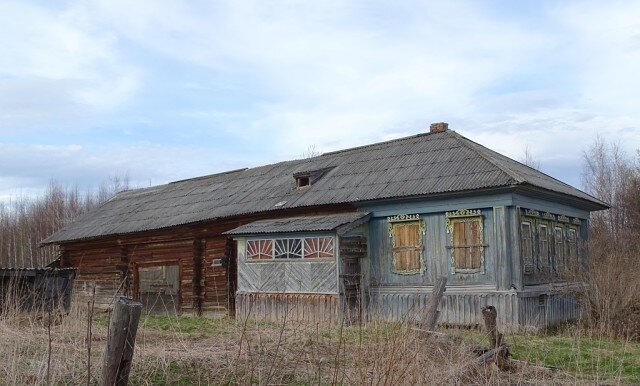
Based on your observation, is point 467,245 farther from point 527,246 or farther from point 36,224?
point 36,224

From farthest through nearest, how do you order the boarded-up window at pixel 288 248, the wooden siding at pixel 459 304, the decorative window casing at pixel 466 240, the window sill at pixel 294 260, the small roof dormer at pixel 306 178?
the small roof dormer at pixel 306 178 < the boarded-up window at pixel 288 248 < the window sill at pixel 294 260 < the decorative window casing at pixel 466 240 < the wooden siding at pixel 459 304

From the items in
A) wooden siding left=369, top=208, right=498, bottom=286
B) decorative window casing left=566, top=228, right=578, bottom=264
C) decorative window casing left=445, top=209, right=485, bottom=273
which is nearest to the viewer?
wooden siding left=369, top=208, right=498, bottom=286

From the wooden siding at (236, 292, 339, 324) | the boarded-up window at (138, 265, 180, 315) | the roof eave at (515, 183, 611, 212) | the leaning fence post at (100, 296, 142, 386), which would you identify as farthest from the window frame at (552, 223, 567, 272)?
the leaning fence post at (100, 296, 142, 386)

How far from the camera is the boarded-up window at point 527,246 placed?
14797 millimetres

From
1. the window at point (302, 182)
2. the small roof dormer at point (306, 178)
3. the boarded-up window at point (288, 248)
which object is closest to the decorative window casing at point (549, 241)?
the boarded-up window at point (288, 248)

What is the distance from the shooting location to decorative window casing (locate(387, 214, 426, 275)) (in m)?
15.3

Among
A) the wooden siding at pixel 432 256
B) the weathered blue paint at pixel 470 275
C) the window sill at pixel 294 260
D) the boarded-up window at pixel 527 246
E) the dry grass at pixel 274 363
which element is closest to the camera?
the dry grass at pixel 274 363

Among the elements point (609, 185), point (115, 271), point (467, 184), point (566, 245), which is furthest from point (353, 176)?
point (609, 185)

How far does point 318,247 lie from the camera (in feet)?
50.8

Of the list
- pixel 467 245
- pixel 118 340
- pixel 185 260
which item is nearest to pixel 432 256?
pixel 467 245

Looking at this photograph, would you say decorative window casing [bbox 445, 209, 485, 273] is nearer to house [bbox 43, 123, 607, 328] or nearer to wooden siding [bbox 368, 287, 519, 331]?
house [bbox 43, 123, 607, 328]

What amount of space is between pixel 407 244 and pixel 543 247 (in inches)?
129

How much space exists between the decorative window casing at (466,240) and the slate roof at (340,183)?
653 mm

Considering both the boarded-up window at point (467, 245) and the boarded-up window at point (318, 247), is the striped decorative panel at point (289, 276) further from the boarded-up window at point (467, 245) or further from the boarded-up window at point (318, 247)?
the boarded-up window at point (467, 245)
